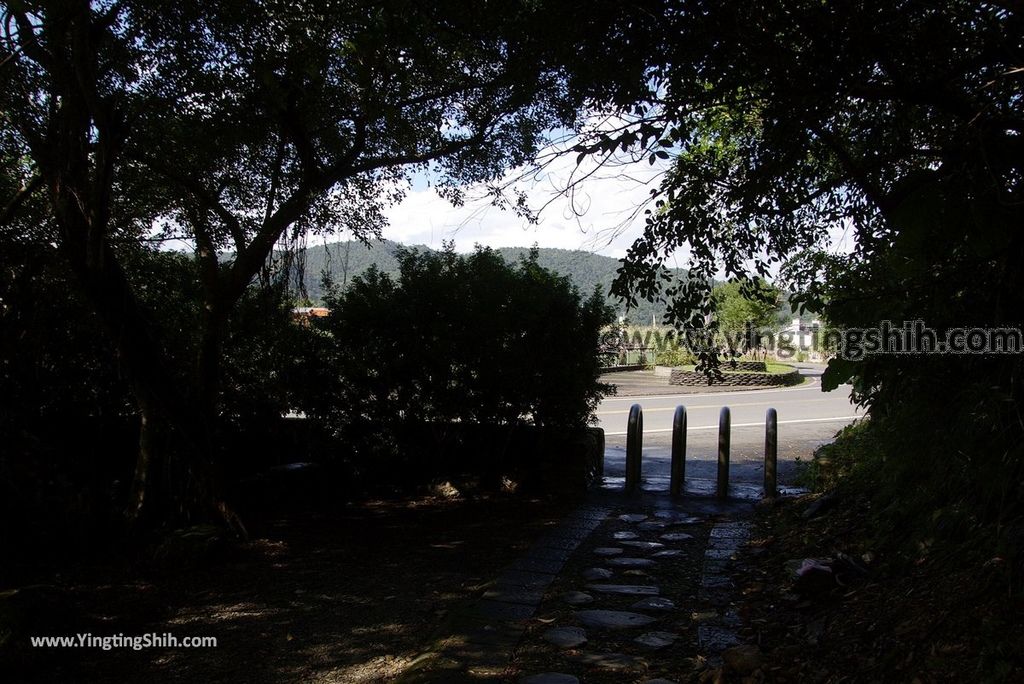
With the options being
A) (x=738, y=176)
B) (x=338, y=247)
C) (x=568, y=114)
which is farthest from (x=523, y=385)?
(x=738, y=176)

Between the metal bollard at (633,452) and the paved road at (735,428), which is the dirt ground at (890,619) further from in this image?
the metal bollard at (633,452)

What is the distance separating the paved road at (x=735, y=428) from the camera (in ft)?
33.4

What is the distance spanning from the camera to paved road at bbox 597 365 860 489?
10195 mm

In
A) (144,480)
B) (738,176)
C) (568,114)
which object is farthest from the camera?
(144,480)

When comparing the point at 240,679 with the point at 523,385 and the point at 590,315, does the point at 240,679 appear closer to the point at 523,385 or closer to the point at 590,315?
the point at 523,385

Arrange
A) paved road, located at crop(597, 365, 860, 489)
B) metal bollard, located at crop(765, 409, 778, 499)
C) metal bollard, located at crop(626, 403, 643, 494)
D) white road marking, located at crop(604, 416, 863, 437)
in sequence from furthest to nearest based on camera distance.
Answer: white road marking, located at crop(604, 416, 863, 437), paved road, located at crop(597, 365, 860, 489), metal bollard, located at crop(626, 403, 643, 494), metal bollard, located at crop(765, 409, 778, 499)

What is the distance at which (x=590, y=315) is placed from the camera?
28.3 feet

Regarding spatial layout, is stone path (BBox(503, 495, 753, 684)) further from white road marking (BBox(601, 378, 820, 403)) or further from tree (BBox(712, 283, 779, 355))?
white road marking (BBox(601, 378, 820, 403))

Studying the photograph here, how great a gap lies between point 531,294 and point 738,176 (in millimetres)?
3691

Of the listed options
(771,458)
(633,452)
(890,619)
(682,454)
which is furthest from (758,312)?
(890,619)

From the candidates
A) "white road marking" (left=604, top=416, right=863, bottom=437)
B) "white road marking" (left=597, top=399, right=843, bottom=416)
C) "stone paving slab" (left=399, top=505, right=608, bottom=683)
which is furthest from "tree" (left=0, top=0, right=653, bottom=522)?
"white road marking" (left=597, top=399, right=843, bottom=416)

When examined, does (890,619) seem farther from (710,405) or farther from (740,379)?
(740,379)

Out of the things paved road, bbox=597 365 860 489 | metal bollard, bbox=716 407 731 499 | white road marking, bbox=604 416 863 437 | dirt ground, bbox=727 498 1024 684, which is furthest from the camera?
white road marking, bbox=604 416 863 437

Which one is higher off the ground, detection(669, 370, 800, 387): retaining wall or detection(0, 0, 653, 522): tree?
detection(0, 0, 653, 522): tree
